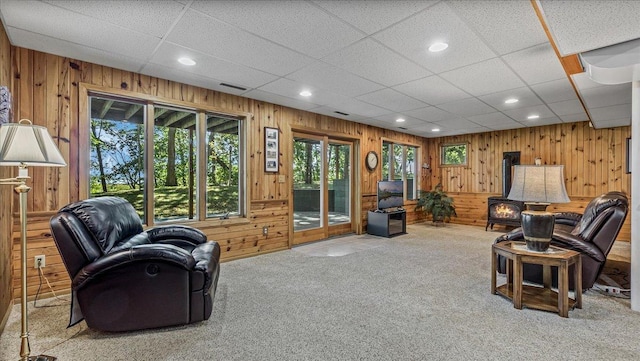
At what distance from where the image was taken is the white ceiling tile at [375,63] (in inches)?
107

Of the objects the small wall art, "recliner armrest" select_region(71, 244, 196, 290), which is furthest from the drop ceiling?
"recliner armrest" select_region(71, 244, 196, 290)

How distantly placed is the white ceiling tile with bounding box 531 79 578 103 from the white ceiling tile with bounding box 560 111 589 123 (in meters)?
1.43

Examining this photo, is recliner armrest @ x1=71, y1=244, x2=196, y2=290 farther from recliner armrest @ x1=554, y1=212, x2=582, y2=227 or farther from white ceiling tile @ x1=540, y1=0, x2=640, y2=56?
recliner armrest @ x1=554, y1=212, x2=582, y2=227

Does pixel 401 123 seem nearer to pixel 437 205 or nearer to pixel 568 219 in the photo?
pixel 437 205

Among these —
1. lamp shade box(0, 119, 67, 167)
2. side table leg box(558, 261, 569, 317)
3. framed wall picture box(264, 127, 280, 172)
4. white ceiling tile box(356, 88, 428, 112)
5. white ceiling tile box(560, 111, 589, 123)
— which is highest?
white ceiling tile box(356, 88, 428, 112)

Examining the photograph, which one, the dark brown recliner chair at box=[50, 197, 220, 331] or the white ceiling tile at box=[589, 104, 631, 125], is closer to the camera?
the dark brown recliner chair at box=[50, 197, 220, 331]

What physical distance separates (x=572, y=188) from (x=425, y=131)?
3.14 meters

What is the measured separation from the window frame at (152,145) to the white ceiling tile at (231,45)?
1166mm

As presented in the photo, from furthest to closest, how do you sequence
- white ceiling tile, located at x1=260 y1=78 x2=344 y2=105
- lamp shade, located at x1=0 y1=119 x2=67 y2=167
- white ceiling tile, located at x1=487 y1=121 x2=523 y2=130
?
white ceiling tile, located at x1=487 y1=121 x2=523 y2=130
white ceiling tile, located at x1=260 y1=78 x2=344 y2=105
lamp shade, located at x1=0 y1=119 x2=67 y2=167

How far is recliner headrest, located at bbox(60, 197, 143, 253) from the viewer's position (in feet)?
7.14

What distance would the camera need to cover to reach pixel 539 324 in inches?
89.8

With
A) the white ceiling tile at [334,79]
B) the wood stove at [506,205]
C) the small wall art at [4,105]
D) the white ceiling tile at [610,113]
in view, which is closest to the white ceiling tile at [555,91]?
the white ceiling tile at [610,113]

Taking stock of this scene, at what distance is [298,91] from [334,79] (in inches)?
26.4

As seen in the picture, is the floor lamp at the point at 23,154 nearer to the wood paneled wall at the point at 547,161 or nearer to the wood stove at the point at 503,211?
the wood stove at the point at 503,211
